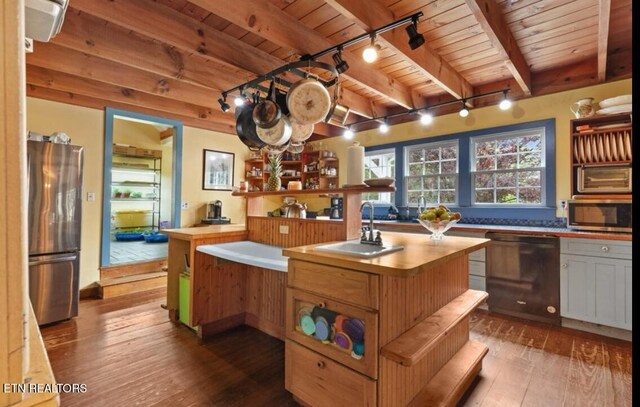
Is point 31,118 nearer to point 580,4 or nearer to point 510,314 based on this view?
point 580,4

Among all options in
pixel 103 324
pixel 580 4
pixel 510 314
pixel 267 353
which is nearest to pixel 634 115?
pixel 267 353

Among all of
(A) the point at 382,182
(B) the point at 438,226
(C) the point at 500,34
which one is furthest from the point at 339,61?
(B) the point at 438,226

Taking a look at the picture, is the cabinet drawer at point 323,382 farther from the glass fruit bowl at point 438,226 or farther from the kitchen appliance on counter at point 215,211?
the kitchen appliance on counter at point 215,211

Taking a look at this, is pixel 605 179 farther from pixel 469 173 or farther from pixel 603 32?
pixel 603 32

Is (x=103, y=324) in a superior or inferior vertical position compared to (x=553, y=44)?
inferior

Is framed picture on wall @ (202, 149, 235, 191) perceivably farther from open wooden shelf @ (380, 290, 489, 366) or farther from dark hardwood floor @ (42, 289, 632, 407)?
open wooden shelf @ (380, 290, 489, 366)

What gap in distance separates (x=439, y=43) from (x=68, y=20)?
9.91ft

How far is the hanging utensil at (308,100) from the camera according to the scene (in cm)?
204

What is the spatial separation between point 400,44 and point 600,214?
2.51 m

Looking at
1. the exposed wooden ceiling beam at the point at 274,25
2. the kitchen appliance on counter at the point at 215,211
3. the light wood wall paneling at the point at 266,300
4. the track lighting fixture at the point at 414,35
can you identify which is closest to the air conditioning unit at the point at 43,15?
the exposed wooden ceiling beam at the point at 274,25

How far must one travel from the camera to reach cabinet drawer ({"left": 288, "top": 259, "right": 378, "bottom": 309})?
1.34m

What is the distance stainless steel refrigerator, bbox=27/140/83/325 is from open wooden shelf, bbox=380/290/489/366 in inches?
126

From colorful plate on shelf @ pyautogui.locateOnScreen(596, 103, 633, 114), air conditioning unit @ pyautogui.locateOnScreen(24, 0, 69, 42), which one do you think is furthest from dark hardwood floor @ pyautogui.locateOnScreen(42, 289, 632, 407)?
colorful plate on shelf @ pyautogui.locateOnScreen(596, 103, 633, 114)

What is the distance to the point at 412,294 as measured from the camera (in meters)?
1.58
